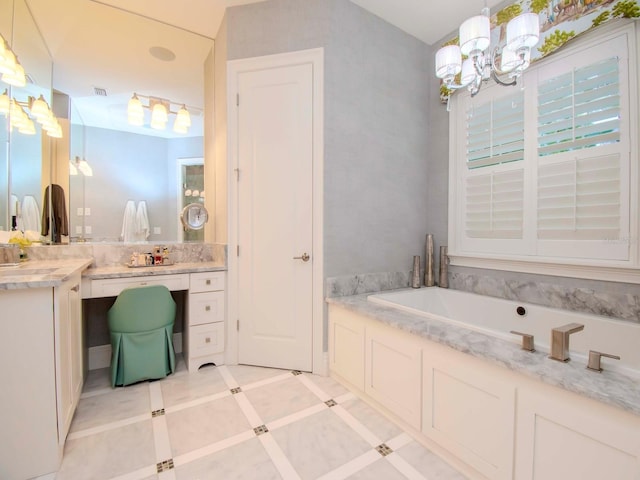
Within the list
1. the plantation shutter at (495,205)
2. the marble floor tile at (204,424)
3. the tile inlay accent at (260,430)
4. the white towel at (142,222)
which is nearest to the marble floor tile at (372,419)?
the tile inlay accent at (260,430)

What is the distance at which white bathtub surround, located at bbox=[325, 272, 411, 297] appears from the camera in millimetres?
2268

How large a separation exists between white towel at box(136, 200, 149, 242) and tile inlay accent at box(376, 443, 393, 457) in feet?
7.95

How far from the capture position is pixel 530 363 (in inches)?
44.0

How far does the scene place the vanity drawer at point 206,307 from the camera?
7.55 ft

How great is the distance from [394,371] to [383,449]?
15.0 inches

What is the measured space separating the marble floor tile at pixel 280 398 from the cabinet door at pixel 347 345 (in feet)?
0.89

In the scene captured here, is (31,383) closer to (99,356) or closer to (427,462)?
(99,356)

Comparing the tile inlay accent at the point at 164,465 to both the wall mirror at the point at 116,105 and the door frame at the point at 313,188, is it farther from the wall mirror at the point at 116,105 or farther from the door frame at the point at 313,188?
the wall mirror at the point at 116,105

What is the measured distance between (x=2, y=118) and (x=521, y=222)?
11.9ft

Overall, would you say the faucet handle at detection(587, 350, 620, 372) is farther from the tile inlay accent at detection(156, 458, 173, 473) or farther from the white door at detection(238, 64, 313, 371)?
the tile inlay accent at detection(156, 458, 173, 473)

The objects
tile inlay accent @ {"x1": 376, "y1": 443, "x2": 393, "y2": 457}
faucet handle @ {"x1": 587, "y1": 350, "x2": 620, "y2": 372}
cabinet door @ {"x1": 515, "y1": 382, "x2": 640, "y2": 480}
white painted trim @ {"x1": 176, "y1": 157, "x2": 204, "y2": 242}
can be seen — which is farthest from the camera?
white painted trim @ {"x1": 176, "y1": 157, "x2": 204, "y2": 242}

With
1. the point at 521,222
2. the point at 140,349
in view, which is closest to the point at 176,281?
the point at 140,349

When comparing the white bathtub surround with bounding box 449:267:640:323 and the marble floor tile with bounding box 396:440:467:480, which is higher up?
the white bathtub surround with bounding box 449:267:640:323

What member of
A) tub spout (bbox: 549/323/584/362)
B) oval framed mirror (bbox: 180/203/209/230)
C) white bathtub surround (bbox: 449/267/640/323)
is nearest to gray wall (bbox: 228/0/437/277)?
white bathtub surround (bbox: 449/267/640/323)
